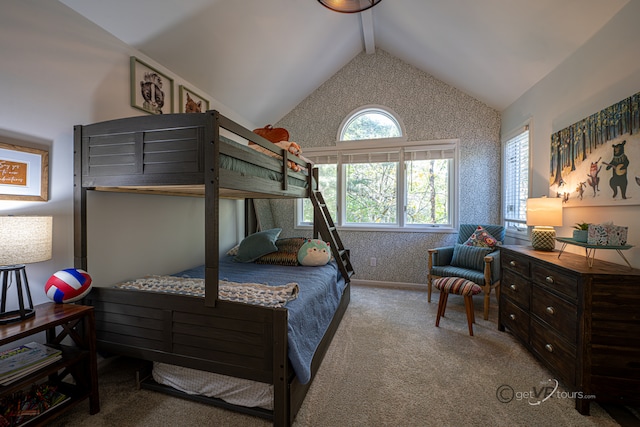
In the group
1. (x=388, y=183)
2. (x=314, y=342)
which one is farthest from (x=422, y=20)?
(x=314, y=342)

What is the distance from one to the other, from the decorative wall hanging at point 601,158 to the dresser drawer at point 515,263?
62 centimetres

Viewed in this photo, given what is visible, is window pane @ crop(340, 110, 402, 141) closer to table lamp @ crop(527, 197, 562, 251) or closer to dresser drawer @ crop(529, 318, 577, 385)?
table lamp @ crop(527, 197, 562, 251)

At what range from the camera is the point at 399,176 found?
4.01m

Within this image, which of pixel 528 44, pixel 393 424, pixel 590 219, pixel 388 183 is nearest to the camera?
pixel 393 424

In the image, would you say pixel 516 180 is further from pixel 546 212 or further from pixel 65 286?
pixel 65 286

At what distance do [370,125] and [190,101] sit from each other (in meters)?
2.49

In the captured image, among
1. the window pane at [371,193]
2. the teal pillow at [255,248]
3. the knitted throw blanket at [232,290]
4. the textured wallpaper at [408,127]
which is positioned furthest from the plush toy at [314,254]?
the window pane at [371,193]

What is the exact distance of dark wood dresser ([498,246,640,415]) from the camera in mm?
1488

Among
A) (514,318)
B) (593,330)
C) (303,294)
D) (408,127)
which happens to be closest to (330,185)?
(408,127)

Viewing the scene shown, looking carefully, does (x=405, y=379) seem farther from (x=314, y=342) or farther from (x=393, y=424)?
(x=314, y=342)

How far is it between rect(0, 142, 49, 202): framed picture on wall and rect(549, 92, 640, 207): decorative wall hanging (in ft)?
12.0

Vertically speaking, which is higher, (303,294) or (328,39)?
(328,39)

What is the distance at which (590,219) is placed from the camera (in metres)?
2.09

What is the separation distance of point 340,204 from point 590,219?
110 inches
